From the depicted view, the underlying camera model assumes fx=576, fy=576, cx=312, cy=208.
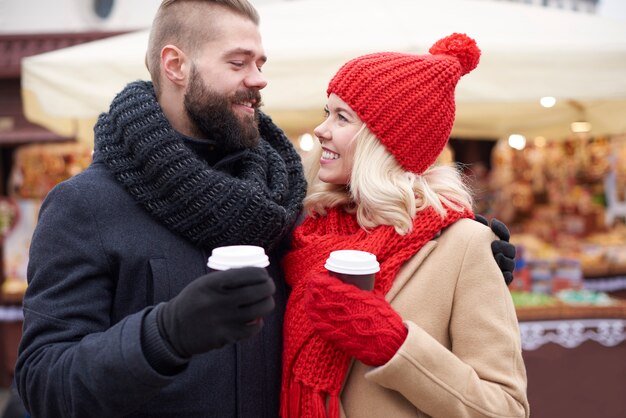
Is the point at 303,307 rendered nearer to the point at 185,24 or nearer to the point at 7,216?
the point at 185,24

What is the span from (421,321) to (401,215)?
0.35 meters

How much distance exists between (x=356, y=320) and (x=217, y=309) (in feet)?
1.49

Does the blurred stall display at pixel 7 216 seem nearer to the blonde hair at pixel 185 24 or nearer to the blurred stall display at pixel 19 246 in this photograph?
the blurred stall display at pixel 19 246

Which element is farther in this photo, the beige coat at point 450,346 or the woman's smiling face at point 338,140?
the woman's smiling face at point 338,140

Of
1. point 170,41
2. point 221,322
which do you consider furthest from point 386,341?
point 170,41

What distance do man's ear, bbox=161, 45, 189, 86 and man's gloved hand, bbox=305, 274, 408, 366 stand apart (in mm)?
866

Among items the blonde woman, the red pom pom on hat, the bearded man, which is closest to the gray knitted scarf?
the bearded man

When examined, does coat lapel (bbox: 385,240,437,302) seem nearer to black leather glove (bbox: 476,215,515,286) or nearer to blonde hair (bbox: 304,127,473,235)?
blonde hair (bbox: 304,127,473,235)

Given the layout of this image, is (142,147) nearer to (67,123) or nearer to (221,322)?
(221,322)

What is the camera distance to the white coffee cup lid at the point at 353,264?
1590 mm

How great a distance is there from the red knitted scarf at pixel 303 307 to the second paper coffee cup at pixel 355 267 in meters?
0.20

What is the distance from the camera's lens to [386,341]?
5.40 ft

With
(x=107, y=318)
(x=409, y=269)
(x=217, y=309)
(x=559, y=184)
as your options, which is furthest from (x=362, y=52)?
(x=559, y=184)

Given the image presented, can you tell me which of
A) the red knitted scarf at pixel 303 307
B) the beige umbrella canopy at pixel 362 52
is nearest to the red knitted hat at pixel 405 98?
the red knitted scarf at pixel 303 307
